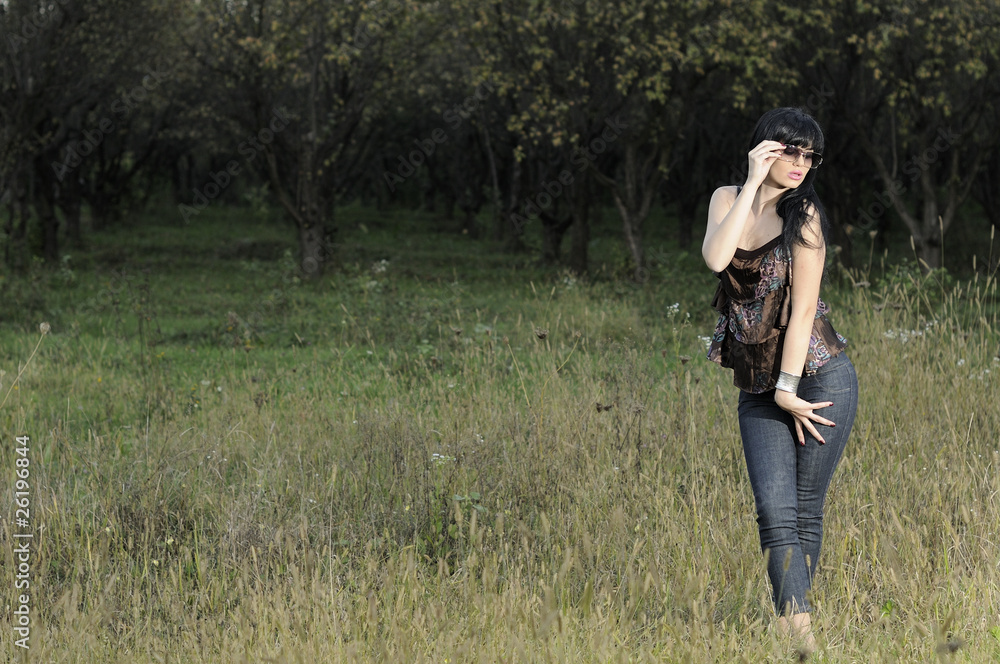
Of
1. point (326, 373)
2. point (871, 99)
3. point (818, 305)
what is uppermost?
point (871, 99)

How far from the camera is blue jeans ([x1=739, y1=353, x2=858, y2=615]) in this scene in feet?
10.1

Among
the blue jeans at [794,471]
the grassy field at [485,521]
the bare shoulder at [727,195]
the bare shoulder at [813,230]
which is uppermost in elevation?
the bare shoulder at [727,195]

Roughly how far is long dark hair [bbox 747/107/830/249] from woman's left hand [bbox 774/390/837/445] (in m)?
0.51

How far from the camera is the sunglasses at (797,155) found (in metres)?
3.10

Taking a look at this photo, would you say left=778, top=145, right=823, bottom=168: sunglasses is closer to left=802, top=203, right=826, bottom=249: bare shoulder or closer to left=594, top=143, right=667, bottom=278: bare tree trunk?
left=802, top=203, right=826, bottom=249: bare shoulder

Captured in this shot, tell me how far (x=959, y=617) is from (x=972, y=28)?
642 inches

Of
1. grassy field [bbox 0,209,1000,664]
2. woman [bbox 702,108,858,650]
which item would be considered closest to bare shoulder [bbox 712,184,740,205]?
woman [bbox 702,108,858,650]

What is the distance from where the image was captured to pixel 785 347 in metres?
3.08

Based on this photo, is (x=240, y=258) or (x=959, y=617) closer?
(x=959, y=617)

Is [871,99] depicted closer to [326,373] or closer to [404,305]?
[404,305]

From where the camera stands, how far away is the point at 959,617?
316 cm

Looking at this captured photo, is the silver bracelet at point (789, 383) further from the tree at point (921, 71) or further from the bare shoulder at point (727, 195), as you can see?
the tree at point (921, 71)

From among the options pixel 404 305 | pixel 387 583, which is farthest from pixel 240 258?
pixel 387 583

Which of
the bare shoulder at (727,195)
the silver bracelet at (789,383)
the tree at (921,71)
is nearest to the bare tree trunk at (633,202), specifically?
the tree at (921,71)
